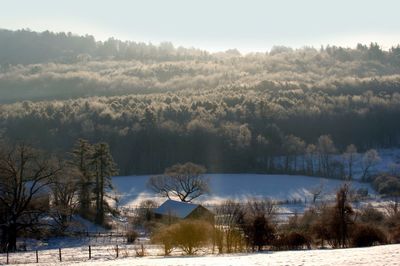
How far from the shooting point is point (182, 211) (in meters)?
58.6

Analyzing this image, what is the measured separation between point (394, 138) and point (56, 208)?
10288 centimetres

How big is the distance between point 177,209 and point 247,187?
102 ft

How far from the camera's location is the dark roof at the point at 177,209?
5704 cm

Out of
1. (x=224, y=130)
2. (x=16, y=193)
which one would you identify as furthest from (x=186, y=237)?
(x=224, y=130)

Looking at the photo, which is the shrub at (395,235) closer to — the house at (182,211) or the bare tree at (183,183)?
the house at (182,211)

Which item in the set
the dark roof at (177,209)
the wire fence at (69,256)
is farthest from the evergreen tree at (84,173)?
the wire fence at (69,256)

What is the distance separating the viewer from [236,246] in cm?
3328

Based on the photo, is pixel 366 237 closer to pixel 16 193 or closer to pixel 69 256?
pixel 69 256

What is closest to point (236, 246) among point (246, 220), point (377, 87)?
point (246, 220)

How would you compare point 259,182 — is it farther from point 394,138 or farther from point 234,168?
point 394,138

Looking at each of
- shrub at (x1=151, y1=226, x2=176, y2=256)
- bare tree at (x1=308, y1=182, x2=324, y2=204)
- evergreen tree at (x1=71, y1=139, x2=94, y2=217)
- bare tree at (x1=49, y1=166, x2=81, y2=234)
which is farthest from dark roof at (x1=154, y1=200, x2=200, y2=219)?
shrub at (x1=151, y1=226, x2=176, y2=256)

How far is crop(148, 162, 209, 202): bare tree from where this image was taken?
76.5 meters

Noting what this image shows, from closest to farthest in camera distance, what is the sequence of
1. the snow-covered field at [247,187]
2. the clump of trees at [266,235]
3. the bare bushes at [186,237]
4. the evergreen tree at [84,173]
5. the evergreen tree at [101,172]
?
the bare bushes at [186,237], the clump of trees at [266,235], the evergreen tree at [84,173], the evergreen tree at [101,172], the snow-covered field at [247,187]

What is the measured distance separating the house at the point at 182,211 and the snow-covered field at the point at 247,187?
12.5 m
